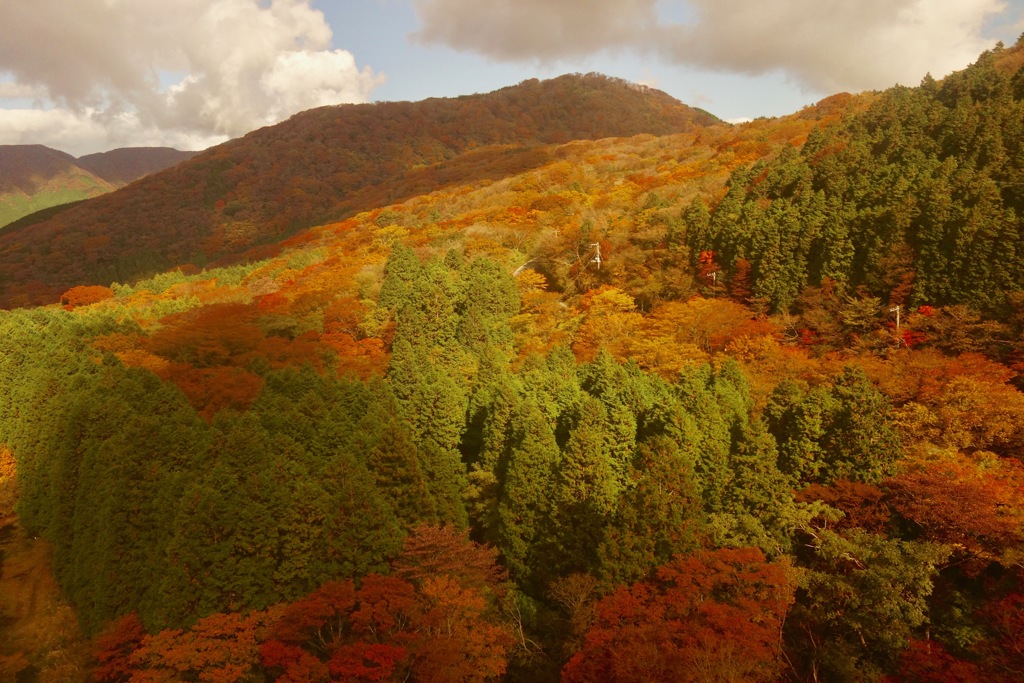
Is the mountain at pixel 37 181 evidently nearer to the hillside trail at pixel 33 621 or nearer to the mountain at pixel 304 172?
the mountain at pixel 304 172

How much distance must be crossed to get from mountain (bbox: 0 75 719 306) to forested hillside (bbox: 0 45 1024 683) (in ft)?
194

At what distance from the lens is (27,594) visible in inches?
1198

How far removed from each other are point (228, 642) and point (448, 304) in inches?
985

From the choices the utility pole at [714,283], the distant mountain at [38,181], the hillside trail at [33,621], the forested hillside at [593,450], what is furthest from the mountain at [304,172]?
the hillside trail at [33,621]

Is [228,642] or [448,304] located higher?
[448,304]

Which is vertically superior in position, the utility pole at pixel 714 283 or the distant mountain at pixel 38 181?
the distant mountain at pixel 38 181

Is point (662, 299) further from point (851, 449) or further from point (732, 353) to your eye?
point (851, 449)

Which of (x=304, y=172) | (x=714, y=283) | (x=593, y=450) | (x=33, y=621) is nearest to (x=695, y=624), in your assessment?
(x=593, y=450)

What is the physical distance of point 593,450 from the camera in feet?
80.5

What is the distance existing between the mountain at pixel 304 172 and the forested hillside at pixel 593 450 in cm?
5924

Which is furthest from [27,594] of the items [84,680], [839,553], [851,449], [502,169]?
[502,169]

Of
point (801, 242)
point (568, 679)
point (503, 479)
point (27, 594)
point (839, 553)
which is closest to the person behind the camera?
point (568, 679)

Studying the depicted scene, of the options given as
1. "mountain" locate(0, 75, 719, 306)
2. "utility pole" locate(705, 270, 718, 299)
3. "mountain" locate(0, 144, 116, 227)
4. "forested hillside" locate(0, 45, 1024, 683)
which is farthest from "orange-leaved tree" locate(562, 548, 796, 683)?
"mountain" locate(0, 144, 116, 227)

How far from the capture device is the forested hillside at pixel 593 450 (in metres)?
19.5
